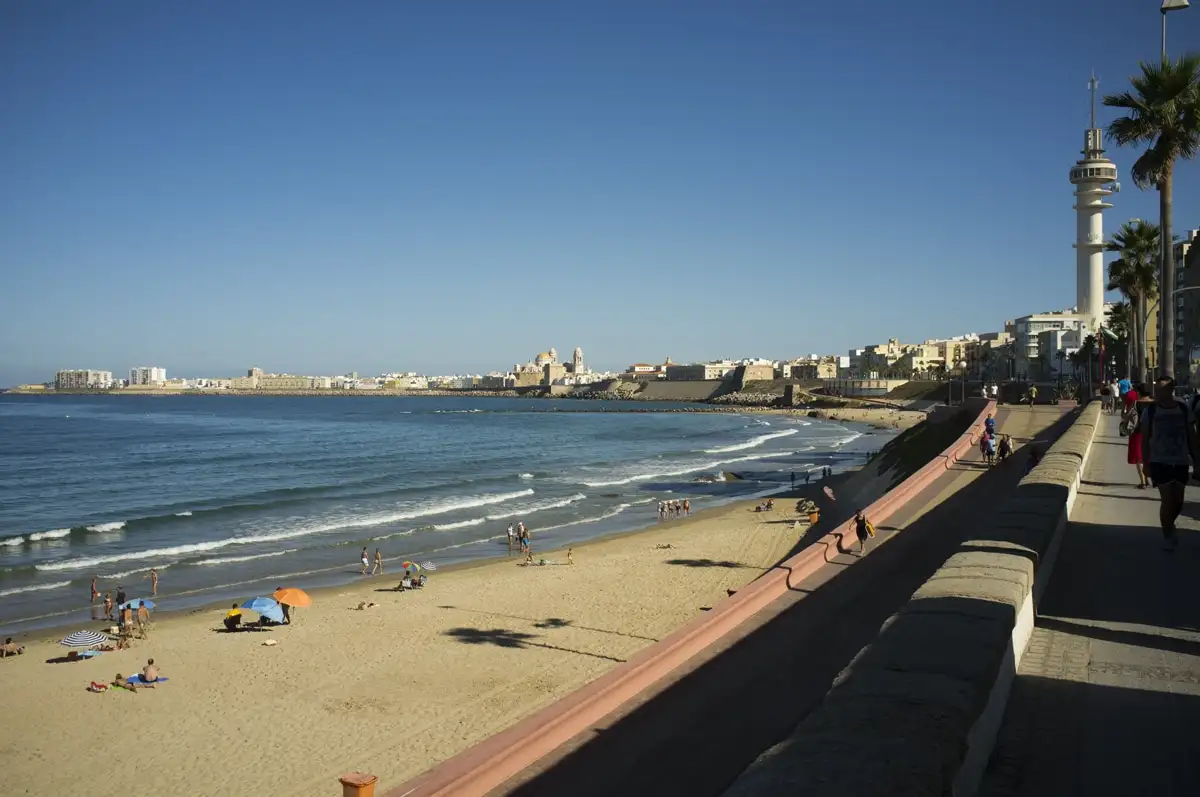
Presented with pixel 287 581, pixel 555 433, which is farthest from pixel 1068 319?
pixel 287 581

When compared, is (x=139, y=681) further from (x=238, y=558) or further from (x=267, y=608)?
(x=238, y=558)

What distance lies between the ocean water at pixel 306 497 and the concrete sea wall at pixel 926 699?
77.5 feet

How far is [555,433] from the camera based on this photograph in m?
105

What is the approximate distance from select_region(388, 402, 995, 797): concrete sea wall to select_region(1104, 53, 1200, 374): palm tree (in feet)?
41.2

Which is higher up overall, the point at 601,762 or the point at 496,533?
the point at 601,762

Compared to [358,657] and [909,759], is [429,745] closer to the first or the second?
[358,657]

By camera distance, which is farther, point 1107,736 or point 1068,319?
point 1068,319

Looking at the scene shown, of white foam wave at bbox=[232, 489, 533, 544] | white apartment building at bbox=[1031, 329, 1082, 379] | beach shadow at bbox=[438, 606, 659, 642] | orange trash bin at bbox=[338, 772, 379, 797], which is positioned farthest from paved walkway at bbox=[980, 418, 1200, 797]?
white apartment building at bbox=[1031, 329, 1082, 379]

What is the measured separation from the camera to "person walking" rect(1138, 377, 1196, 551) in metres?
7.71

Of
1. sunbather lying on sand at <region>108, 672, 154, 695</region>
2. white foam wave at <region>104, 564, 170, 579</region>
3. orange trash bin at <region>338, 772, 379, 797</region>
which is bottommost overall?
white foam wave at <region>104, 564, 170, 579</region>

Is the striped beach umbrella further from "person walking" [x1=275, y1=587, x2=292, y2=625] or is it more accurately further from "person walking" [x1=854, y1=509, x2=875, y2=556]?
"person walking" [x1=854, y1=509, x2=875, y2=556]

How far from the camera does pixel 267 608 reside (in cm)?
2161

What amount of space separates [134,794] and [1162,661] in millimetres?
12738

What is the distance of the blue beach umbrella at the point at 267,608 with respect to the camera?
70.5 ft
